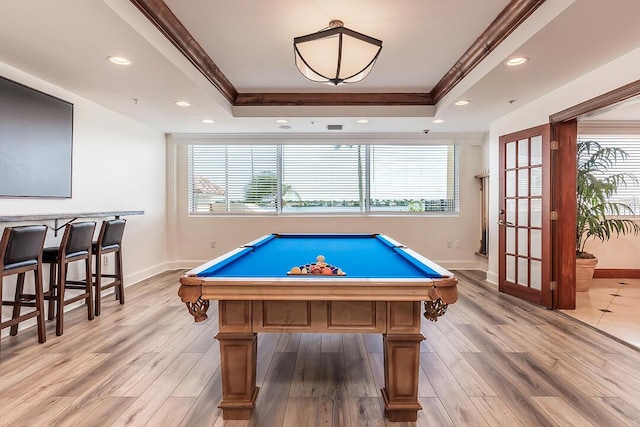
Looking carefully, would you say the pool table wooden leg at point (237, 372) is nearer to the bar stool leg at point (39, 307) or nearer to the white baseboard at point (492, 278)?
the bar stool leg at point (39, 307)

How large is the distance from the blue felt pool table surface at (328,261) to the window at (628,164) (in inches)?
165

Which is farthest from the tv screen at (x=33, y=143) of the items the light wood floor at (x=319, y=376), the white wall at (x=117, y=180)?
the light wood floor at (x=319, y=376)

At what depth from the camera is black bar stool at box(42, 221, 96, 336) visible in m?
2.78

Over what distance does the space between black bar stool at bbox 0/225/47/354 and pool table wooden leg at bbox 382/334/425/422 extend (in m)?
2.58

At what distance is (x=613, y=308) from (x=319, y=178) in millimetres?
4036

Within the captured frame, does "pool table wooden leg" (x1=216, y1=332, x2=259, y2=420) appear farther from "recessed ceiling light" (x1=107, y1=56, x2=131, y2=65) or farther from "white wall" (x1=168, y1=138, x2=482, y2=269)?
"white wall" (x1=168, y1=138, x2=482, y2=269)

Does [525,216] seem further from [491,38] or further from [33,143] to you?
[33,143]

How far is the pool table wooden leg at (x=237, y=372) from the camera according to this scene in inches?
65.9

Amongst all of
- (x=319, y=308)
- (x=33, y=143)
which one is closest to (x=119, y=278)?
(x=33, y=143)

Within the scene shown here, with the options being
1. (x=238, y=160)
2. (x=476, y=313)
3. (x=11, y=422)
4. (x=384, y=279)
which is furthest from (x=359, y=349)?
(x=238, y=160)

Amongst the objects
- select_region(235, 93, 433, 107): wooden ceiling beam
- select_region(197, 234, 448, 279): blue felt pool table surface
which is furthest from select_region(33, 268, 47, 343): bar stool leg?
select_region(235, 93, 433, 107): wooden ceiling beam

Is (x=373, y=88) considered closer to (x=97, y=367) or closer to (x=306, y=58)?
(x=306, y=58)

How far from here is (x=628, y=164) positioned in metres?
4.96

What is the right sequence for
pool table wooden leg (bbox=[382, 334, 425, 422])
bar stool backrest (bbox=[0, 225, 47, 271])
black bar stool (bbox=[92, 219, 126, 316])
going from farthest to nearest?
black bar stool (bbox=[92, 219, 126, 316])
bar stool backrest (bbox=[0, 225, 47, 271])
pool table wooden leg (bbox=[382, 334, 425, 422])
